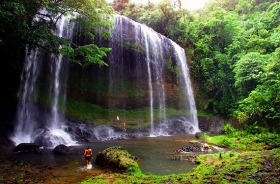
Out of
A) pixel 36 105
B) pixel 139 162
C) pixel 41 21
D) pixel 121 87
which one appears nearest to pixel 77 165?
pixel 139 162

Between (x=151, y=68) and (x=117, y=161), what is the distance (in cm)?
1461

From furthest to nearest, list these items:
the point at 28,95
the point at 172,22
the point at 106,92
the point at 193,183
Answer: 1. the point at 172,22
2. the point at 106,92
3. the point at 28,95
4. the point at 193,183

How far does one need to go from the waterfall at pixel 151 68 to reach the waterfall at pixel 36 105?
438cm

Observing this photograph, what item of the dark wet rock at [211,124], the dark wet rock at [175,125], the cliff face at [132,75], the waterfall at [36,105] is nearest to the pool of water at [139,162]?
the waterfall at [36,105]

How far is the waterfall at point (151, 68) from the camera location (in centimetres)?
2191

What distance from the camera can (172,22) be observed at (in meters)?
28.6

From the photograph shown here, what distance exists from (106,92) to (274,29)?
1762 centimetres

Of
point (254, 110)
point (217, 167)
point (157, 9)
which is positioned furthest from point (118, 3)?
point (217, 167)

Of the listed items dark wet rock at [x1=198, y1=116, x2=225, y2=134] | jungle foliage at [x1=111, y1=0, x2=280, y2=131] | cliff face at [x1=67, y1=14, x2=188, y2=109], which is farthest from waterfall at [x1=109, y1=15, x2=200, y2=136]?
jungle foliage at [x1=111, y1=0, x2=280, y2=131]

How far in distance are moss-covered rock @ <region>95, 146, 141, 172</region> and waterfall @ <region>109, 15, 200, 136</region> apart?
10.6 metres

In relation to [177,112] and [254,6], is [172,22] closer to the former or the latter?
[177,112]

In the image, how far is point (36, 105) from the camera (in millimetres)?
18344

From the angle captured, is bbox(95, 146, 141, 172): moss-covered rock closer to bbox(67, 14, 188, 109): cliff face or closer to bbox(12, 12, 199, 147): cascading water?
bbox(12, 12, 199, 147): cascading water

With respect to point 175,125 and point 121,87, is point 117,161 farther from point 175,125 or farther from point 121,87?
point 175,125
